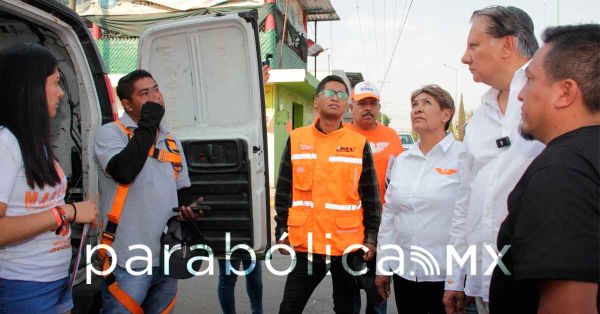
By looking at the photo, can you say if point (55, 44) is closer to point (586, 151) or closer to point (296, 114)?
point (586, 151)

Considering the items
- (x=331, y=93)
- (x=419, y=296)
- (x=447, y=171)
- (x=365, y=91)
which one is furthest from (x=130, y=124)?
(x=365, y=91)

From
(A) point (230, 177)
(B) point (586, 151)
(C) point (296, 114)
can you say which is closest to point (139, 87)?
(A) point (230, 177)

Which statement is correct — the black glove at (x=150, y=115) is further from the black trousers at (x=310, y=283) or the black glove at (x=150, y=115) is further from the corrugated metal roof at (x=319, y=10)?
the corrugated metal roof at (x=319, y=10)

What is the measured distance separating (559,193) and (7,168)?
6.29ft

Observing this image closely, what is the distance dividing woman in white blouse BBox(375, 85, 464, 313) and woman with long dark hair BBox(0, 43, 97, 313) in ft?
6.14

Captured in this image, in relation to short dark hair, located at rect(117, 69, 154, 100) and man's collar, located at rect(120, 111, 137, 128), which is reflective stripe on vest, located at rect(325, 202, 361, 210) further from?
short dark hair, located at rect(117, 69, 154, 100)

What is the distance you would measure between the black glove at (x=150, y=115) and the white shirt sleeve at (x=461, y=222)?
168 centimetres

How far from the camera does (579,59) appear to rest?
138 centimetres

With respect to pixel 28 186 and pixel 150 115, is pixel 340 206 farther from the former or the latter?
pixel 28 186

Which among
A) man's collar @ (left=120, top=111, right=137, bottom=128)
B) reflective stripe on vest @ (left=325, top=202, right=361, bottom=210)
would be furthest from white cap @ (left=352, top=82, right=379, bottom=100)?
man's collar @ (left=120, top=111, right=137, bottom=128)

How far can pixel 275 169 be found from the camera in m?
14.1

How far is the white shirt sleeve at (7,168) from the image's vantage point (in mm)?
1795

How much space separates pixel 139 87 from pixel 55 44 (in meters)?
0.63

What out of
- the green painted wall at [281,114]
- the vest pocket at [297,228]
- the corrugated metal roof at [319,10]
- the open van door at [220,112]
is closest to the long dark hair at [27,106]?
the open van door at [220,112]
